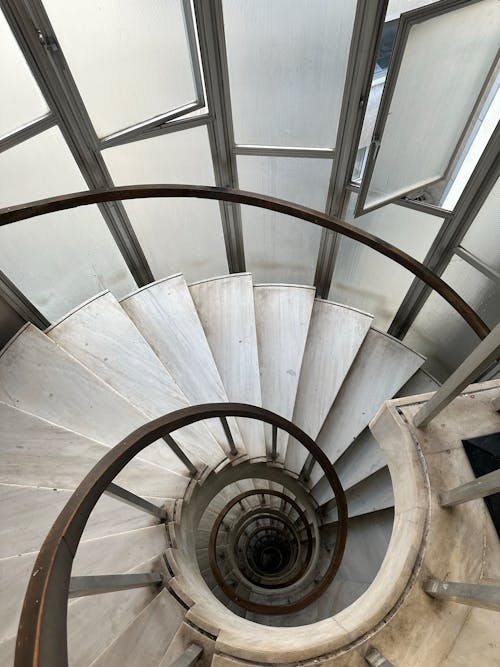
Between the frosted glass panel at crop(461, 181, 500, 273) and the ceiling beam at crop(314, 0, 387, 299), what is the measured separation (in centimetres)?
109

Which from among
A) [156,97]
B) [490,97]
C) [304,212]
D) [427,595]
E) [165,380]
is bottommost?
[427,595]

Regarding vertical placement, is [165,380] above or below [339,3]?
below

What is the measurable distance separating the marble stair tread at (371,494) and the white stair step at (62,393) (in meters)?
2.04

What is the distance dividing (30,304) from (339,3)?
335 cm

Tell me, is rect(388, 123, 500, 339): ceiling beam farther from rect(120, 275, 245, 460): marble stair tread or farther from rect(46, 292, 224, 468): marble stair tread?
rect(46, 292, 224, 468): marble stair tread

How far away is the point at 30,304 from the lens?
11.6ft

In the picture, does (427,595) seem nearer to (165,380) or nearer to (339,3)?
(165,380)

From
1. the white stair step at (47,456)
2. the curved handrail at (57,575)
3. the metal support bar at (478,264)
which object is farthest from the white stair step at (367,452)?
the curved handrail at (57,575)

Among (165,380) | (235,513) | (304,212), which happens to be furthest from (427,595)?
(235,513)

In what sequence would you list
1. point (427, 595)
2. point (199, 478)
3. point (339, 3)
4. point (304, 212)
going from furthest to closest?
1. point (304, 212)
2. point (199, 478)
3. point (339, 3)
4. point (427, 595)

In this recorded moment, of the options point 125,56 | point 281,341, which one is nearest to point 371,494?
point 281,341

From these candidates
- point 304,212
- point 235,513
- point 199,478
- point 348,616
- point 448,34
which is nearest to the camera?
point 348,616

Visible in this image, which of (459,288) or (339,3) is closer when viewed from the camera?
(339,3)

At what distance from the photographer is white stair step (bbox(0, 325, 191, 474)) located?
114 inches
